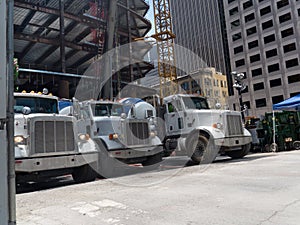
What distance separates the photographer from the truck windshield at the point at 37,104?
768cm

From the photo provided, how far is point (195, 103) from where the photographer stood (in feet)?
37.9

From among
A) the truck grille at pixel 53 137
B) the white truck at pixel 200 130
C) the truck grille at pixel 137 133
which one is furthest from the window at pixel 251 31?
the truck grille at pixel 53 137

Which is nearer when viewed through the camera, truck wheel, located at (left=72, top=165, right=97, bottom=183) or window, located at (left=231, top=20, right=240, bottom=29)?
truck wheel, located at (left=72, top=165, right=97, bottom=183)

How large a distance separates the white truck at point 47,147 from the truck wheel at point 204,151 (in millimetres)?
4311

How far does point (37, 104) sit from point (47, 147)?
192 cm

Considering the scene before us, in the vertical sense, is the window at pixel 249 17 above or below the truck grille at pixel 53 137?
above

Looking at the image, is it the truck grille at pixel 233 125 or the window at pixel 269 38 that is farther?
the window at pixel 269 38

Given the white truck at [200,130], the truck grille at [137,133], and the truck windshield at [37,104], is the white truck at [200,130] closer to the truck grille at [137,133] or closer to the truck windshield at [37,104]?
the truck grille at [137,133]

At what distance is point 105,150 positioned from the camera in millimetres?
8375

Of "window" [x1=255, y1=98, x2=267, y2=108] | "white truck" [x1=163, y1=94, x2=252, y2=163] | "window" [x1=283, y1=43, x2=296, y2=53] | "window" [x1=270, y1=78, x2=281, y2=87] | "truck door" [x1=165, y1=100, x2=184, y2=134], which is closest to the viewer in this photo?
"white truck" [x1=163, y1=94, x2=252, y2=163]

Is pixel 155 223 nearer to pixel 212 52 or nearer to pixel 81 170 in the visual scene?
pixel 81 170

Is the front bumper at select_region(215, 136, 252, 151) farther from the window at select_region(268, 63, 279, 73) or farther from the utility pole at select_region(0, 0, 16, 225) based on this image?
the window at select_region(268, 63, 279, 73)

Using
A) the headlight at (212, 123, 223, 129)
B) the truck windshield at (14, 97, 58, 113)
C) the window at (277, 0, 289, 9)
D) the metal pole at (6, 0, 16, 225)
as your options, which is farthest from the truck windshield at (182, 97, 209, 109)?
the window at (277, 0, 289, 9)

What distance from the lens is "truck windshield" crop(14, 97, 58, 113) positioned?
768 centimetres
